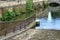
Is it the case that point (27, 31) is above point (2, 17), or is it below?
below

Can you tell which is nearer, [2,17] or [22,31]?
[22,31]

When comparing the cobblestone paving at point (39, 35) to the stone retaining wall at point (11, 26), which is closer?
the stone retaining wall at point (11, 26)

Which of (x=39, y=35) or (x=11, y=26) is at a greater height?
(x=11, y=26)

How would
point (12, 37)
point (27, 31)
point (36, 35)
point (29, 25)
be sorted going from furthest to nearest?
point (29, 25) < point (27, 31) < point (36, 35) < point (12, 37)

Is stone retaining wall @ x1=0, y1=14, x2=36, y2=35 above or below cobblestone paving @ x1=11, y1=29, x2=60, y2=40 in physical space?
above

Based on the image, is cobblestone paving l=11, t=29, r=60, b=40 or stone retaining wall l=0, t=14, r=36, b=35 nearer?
stone retaining wall l=0, t=14, r=36, b=35

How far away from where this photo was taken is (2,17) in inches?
672

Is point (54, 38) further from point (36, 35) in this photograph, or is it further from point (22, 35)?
point (22, 35)

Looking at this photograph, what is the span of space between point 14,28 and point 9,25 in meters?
0.45

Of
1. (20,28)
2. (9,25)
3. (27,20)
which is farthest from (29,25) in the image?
(9,25)

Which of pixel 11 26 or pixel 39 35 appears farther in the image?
pixel 39 35

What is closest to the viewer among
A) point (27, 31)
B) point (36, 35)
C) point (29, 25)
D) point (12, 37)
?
point (12, 37)

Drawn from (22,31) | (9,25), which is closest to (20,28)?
(22,31)

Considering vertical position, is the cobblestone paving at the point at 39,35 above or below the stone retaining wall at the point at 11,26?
below
